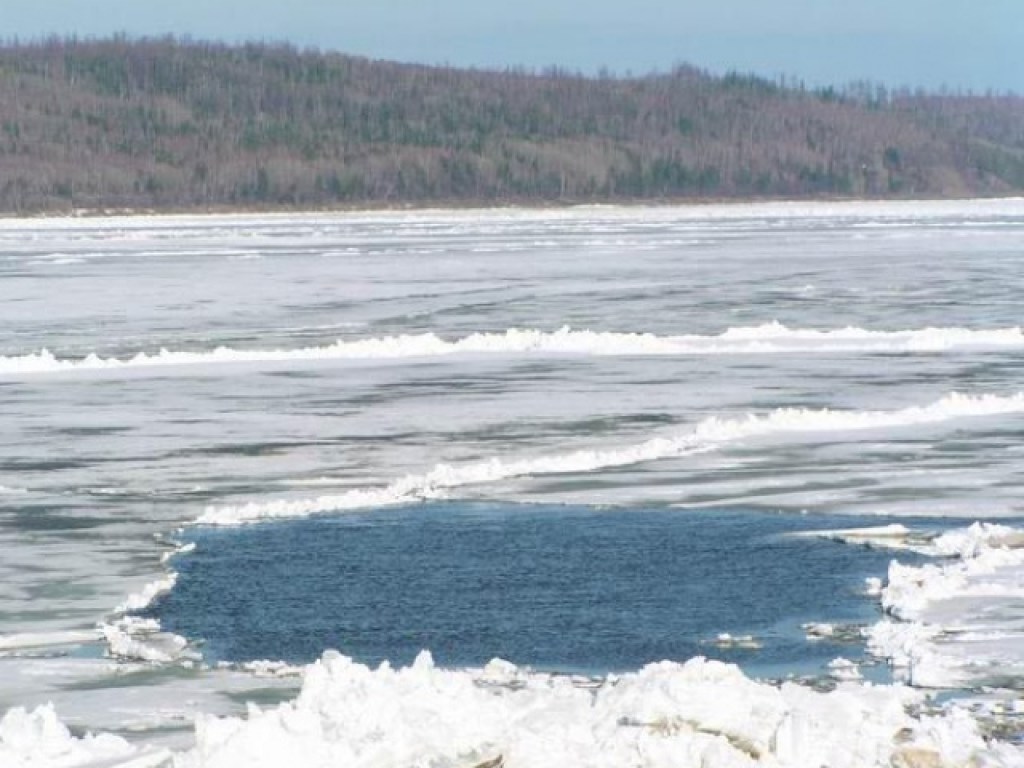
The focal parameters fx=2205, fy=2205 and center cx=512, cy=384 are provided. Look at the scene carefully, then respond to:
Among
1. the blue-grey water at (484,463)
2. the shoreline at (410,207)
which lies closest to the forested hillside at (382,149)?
the shoreline at (410,207)

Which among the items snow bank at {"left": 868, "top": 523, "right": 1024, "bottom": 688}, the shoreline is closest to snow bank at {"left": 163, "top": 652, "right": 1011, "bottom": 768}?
snow bank at {"left": 868, "top": 523, "right": 1024, "bottom": 688}

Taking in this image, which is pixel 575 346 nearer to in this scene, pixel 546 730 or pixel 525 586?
pixel 525 586

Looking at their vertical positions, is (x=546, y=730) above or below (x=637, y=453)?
above

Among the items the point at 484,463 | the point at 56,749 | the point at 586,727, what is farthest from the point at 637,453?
the point at 56,749

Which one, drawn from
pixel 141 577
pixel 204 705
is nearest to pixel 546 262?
pixel 141 577

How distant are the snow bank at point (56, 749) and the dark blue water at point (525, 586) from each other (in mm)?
2222

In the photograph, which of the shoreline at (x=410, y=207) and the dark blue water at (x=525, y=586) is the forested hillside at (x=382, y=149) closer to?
the shoreline at (x=410, y=207)

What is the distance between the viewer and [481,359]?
2606 centimetres

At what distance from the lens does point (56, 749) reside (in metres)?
8.16

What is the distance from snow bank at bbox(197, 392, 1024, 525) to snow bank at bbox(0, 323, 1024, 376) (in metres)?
5.99

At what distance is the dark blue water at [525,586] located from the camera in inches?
417

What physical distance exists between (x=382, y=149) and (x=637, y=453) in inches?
6192

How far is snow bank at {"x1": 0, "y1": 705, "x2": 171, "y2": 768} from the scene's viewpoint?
8078 millimetres

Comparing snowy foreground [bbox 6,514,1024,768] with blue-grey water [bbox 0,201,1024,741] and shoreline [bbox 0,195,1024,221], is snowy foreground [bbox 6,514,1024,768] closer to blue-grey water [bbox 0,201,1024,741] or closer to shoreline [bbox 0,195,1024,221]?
blue-grey water [bbox 0,201,1024,741]
